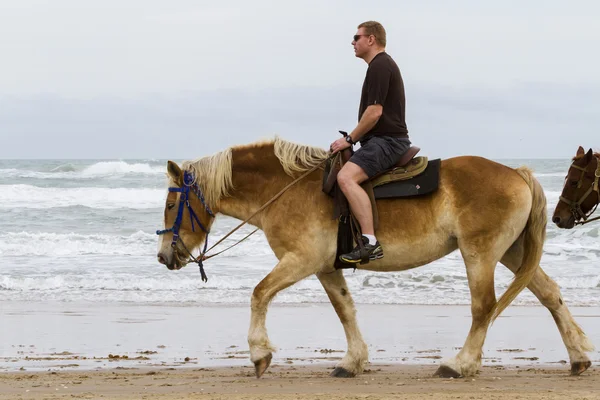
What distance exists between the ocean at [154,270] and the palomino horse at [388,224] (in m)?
1.17

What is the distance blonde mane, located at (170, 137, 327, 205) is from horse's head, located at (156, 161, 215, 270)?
0.07 metres

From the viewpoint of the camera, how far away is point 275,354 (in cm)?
823

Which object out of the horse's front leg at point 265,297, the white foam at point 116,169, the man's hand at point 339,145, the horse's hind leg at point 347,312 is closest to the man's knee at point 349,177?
the man's hand at point 339,145

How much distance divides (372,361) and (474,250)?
188cm

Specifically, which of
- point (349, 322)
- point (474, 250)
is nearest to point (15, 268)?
point (349, 322)

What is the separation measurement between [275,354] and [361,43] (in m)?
3.15

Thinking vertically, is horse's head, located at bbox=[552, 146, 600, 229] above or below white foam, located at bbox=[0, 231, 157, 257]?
above

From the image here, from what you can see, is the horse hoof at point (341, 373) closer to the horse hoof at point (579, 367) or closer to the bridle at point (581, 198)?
the horse hoof at point (579, 367)

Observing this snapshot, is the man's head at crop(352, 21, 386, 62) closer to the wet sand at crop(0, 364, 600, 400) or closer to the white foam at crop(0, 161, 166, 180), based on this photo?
the wet sand at crop(0, 364, 600, 400)

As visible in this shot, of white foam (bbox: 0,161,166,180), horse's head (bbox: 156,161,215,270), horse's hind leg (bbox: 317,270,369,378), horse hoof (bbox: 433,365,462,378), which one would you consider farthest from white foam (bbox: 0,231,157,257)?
white foam (bbox: 0,161,166,180)

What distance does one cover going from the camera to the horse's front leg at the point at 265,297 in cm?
647

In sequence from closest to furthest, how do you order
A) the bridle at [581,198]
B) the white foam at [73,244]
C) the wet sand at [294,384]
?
1. the wet sand at [294,384]
2. the bridle at [581,198]
3. the white foam at [73,244]

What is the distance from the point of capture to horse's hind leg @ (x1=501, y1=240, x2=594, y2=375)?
22.9 feet

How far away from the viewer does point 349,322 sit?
7.19 metres
